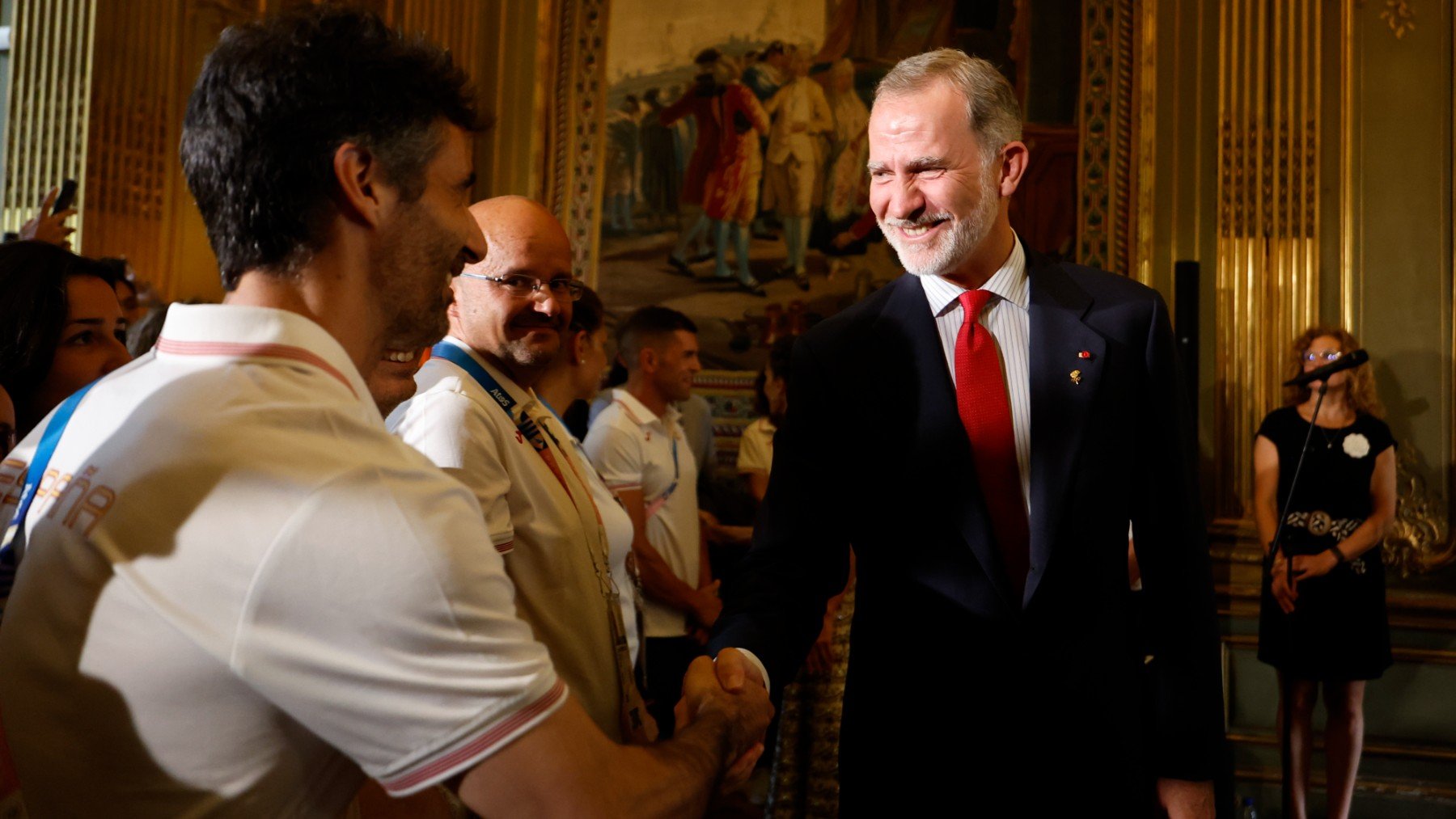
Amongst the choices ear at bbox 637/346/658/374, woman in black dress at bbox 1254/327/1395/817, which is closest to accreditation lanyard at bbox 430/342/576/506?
ear at bbox 637/346/658/374

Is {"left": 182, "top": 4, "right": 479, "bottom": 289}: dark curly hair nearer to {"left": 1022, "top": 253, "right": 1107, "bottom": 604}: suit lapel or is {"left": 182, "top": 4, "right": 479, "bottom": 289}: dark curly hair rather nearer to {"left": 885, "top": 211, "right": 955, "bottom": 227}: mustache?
{"left": 885, "top": 211, "right": 955, "bottom": 227}: mustache

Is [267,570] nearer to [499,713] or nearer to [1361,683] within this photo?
[499,713]

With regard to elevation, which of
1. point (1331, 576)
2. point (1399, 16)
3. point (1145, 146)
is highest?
point (1399, 16)

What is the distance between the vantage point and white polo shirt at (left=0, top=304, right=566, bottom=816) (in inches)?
39.6

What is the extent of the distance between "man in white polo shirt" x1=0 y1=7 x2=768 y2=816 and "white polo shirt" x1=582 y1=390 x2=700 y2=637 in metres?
3.19

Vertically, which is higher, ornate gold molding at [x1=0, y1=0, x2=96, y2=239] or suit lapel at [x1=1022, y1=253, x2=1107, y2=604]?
ornate gold molding at [x1=0, y1=0, x2=96, y2=239]

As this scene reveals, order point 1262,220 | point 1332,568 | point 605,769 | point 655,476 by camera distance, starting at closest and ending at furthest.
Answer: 1. point 605,769
2. point 655,476
3. point 1332,568
4. point 1262,220

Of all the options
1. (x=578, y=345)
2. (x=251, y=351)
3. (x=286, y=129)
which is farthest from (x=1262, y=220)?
(x=251, y=351)

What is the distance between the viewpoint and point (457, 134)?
1.42 meters

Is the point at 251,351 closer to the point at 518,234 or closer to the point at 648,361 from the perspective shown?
the point at 518,234

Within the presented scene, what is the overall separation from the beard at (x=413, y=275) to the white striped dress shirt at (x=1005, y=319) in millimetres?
978

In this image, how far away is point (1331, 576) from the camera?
17.5 feet

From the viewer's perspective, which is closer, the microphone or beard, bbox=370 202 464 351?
beard, bbox=370 202 464 351

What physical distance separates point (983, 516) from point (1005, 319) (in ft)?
1.26
